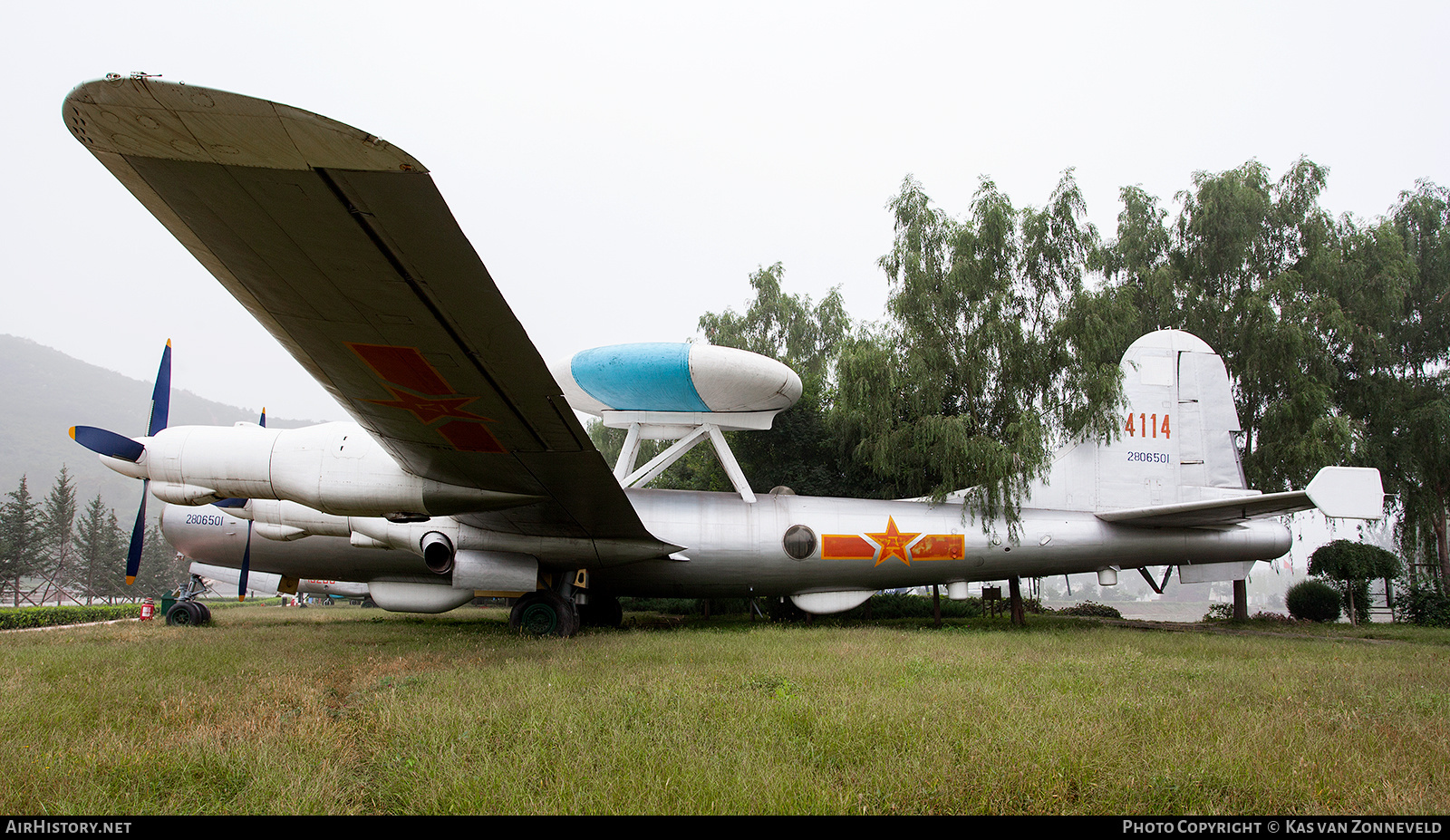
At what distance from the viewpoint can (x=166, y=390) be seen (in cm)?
991

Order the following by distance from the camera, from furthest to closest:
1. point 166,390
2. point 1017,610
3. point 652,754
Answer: point 1017,610 → point 166,390 → point 652,754

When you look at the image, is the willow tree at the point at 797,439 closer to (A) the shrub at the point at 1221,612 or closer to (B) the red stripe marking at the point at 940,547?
(B) the red stripe marking at the point at 940,547

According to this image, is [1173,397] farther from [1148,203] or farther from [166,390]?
[166,390]

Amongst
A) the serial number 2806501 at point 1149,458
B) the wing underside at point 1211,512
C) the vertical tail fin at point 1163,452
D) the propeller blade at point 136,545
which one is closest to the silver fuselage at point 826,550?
the wing underside at point 1211,512

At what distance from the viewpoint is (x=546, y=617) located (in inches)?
456

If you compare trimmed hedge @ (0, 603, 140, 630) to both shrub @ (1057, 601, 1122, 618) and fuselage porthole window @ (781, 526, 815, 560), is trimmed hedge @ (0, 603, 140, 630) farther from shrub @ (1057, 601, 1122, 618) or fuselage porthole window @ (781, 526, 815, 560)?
shrub @ (1057, 601, 1122, 618)

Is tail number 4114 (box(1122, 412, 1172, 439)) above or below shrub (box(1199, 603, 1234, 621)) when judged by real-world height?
above

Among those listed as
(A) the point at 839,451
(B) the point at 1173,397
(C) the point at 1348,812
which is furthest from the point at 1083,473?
(C) the point at 1348,812

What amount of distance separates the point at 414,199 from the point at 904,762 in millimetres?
4330

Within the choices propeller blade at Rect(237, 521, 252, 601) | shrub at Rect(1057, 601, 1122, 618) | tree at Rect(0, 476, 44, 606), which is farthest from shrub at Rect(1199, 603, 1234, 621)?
tree at Rect(0, 476, 44, 606)

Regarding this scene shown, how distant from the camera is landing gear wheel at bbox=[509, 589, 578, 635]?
11.5 metres

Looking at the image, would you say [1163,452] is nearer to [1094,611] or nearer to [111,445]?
[1094,611]

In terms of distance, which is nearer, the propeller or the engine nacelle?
the engine nacelle

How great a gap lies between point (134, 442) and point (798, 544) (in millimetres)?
9974
